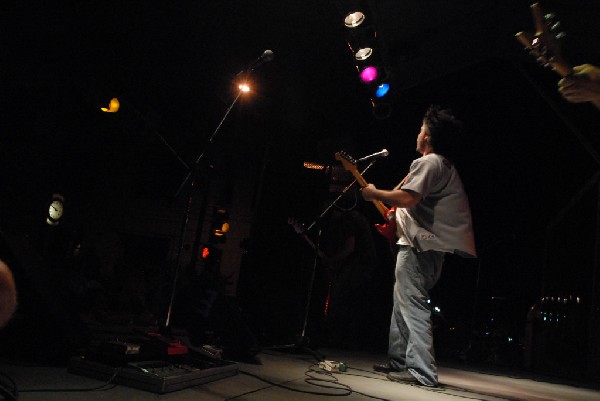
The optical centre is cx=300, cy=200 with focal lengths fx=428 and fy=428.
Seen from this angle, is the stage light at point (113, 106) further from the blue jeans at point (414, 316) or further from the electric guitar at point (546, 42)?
the electric guitar at point (546, 42)

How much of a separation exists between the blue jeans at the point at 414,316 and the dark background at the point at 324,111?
5.06 feet

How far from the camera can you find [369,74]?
4.77m

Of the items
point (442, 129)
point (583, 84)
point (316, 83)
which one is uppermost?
point (316, 83)

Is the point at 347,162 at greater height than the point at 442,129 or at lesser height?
lesser

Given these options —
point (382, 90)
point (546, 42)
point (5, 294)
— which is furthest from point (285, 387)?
point (382, 90)

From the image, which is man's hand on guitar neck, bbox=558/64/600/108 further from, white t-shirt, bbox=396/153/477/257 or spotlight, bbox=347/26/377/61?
spotlight, bbox=347/26/377/61

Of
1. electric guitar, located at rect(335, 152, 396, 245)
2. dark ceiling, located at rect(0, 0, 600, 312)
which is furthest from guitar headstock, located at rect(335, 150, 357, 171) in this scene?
dark ceiling, located at rect(0, 0, 600, 312)

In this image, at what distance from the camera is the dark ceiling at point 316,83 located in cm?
512

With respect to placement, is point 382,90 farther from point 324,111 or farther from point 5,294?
point 5,294

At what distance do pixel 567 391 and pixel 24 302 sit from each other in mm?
4326

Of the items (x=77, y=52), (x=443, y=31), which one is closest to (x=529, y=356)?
(x=443, y=31)

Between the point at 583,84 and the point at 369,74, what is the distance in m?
2.95

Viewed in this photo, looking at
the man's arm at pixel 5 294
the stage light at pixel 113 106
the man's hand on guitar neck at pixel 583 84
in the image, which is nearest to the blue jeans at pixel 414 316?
the man's hand on guitar neck at pixel 583 84

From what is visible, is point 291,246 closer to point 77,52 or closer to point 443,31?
point 443,31
